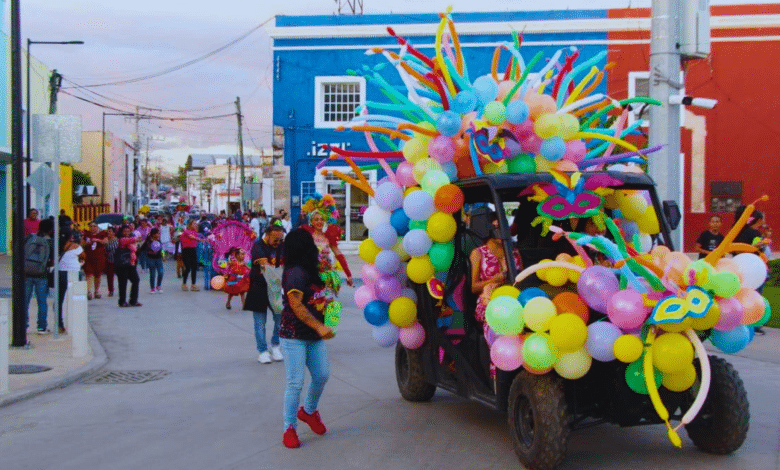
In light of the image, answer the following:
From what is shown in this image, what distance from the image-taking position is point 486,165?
7699 mm

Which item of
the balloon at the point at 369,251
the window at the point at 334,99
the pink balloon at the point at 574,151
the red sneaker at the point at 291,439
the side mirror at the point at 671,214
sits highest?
the window at the point at 334,99

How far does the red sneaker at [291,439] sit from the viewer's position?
7.26m

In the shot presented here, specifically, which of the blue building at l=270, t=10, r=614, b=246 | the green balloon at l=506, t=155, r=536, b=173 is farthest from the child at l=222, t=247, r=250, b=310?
the blue building at l=270, t=10, r=614, b=246

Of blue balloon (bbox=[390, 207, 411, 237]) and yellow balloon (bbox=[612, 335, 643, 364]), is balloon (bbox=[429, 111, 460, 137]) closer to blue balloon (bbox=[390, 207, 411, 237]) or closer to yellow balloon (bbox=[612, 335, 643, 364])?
blue balloon (bbox=[390, 207, 411, 237])

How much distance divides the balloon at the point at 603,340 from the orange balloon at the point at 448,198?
1833 mm

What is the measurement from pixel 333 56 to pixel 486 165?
2472cm

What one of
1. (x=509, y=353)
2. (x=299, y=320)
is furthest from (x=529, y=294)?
(x=299, y=320)

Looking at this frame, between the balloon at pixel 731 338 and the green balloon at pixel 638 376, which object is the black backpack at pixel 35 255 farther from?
the balloon at pixel 731 338

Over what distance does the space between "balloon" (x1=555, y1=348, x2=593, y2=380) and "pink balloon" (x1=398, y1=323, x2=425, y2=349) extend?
7.51 ft

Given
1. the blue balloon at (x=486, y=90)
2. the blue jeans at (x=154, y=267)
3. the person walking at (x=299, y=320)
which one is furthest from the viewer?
the blue jeans at (x=154, y=267)

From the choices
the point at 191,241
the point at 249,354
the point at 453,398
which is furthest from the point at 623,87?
the point at 453,398

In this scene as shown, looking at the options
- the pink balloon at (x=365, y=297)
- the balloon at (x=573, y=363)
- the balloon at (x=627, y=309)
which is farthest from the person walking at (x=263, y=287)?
the balloon at (x=627, y=309)

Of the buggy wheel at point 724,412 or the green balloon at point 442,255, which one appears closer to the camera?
the buggy wheel at point 724,412

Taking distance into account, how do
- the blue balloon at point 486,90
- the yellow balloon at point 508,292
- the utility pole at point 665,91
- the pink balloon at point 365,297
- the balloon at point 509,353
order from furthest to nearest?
the utility pole at point 665,91
the pink balloon at point 365,297
the blue balloon at point 486,90
the yellow balloon at point 508,292
the balloon at point 509,353
